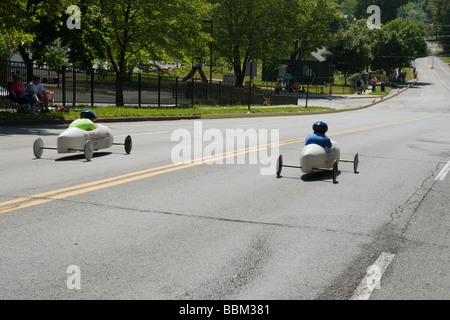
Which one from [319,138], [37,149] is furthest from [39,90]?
[319,138]

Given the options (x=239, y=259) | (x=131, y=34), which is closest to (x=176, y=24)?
(x=131, y=34)

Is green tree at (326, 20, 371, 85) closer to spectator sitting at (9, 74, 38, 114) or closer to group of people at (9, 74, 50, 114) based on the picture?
group of people at (9, 74, 50, 114)

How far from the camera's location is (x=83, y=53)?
92.1 ft

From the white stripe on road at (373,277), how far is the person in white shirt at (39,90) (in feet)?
66.2

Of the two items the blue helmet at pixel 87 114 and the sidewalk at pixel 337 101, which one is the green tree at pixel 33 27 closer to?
the blue helmet at pixel 87 114

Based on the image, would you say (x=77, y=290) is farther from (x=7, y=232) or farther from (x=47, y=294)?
(x=7, y=232)

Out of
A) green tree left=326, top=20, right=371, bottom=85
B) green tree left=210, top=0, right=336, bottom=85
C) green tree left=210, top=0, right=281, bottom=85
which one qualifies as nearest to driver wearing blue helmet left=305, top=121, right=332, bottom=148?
green tree left=210, top=0, right=336, bottom=85

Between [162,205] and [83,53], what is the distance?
21086 mm

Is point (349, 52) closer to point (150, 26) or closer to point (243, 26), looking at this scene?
point (243, 26)

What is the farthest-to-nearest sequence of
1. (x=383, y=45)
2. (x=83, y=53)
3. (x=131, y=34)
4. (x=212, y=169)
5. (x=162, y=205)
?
1. (x=383, y=45)
2. (x=131, y=34)
3. (x=83, y=53)
4. (x=212, y=169)
5. (x=162, y=205)

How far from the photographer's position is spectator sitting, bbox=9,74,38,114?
78.4ft

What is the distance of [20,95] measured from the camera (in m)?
24.4

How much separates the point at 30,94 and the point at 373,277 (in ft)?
67.6

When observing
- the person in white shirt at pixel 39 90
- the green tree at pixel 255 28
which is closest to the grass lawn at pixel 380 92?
the green tree at pixel 255 28
